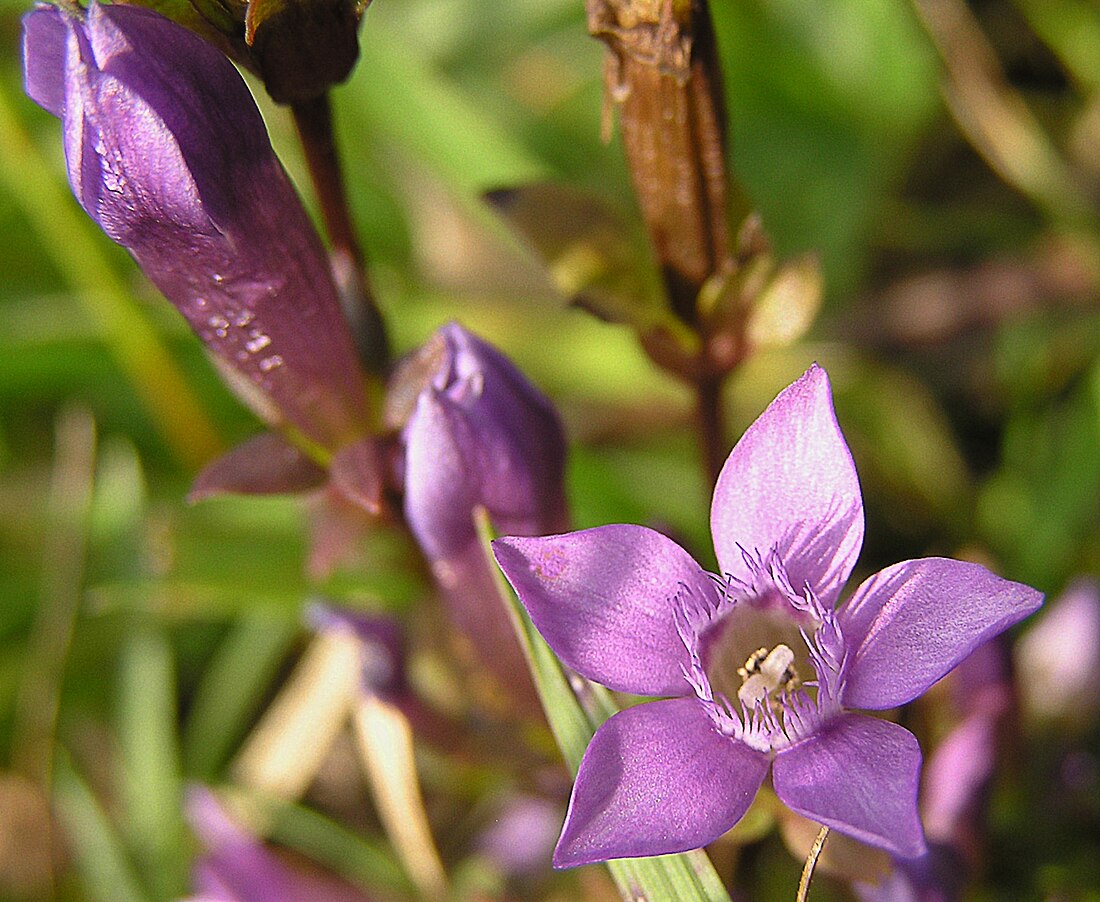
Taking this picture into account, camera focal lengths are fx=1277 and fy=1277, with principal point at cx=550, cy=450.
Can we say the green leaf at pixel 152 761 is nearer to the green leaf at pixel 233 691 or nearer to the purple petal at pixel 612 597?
the green leaf at pixel 233 691

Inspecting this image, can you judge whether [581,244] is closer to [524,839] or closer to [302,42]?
[302,42]

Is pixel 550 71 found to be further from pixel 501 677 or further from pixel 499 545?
pixel 499 545

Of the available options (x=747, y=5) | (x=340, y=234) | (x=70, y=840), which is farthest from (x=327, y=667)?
(x=747, y=5)

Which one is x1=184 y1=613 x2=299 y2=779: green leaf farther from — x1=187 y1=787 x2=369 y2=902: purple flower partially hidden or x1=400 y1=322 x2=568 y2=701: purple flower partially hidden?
x1=400 y1=322 x2=568 y2=701: purple flower partially hidden

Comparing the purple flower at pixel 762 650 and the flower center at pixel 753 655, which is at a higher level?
the purple flower at pixel 762 650

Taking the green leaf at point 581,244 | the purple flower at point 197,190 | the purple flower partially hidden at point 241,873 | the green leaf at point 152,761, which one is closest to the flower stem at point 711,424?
the green leaf at point 581,244

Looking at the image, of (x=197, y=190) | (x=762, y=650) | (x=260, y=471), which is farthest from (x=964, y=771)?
(x=197, y=190)
